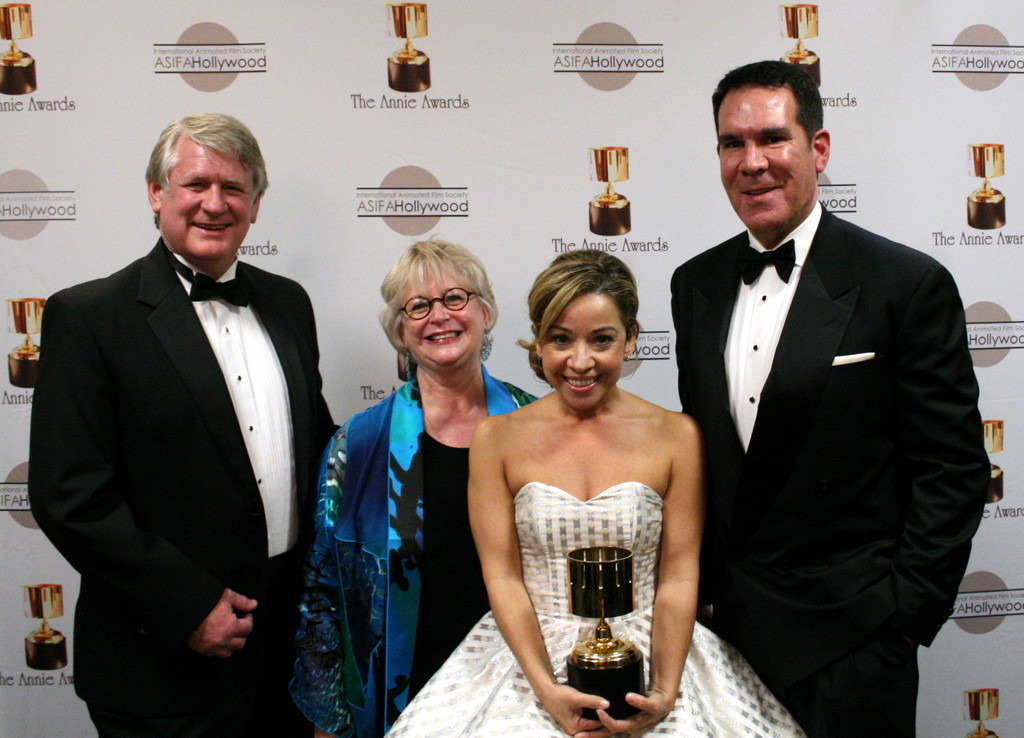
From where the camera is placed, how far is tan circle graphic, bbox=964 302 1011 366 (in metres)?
3.14

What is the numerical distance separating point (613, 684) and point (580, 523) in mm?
405

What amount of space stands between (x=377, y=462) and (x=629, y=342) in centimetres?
74

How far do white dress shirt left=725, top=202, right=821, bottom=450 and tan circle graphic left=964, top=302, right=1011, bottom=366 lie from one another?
135cm

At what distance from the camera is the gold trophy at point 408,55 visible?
9.61 ft

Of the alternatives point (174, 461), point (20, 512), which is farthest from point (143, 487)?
point (20, 512)

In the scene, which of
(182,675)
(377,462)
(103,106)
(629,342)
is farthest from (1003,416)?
(103,106)

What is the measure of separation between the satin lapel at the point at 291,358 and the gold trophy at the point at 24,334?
0.96 m

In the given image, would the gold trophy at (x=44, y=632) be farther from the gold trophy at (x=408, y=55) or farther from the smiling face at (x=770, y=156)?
the smiling face at (x=770, y=156)

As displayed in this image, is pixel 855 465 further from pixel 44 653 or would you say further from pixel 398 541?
pixel 44 653

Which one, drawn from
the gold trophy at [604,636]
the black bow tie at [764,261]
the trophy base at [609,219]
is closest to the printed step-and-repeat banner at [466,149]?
the trophy base at [609,219]

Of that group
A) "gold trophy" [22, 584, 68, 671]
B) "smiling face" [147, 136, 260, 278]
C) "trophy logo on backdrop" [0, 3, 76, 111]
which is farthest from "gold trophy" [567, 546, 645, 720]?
"trophy logo on backdrop" [0, 3, 76, 111]

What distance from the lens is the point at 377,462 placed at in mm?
2332

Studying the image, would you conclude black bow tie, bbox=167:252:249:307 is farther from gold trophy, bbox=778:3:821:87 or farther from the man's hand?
gold trophy, bbox=778:3:821:87

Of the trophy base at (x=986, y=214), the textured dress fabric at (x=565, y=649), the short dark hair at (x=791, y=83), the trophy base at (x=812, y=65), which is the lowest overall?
the textured dress fabric at (x=565, y=649)
